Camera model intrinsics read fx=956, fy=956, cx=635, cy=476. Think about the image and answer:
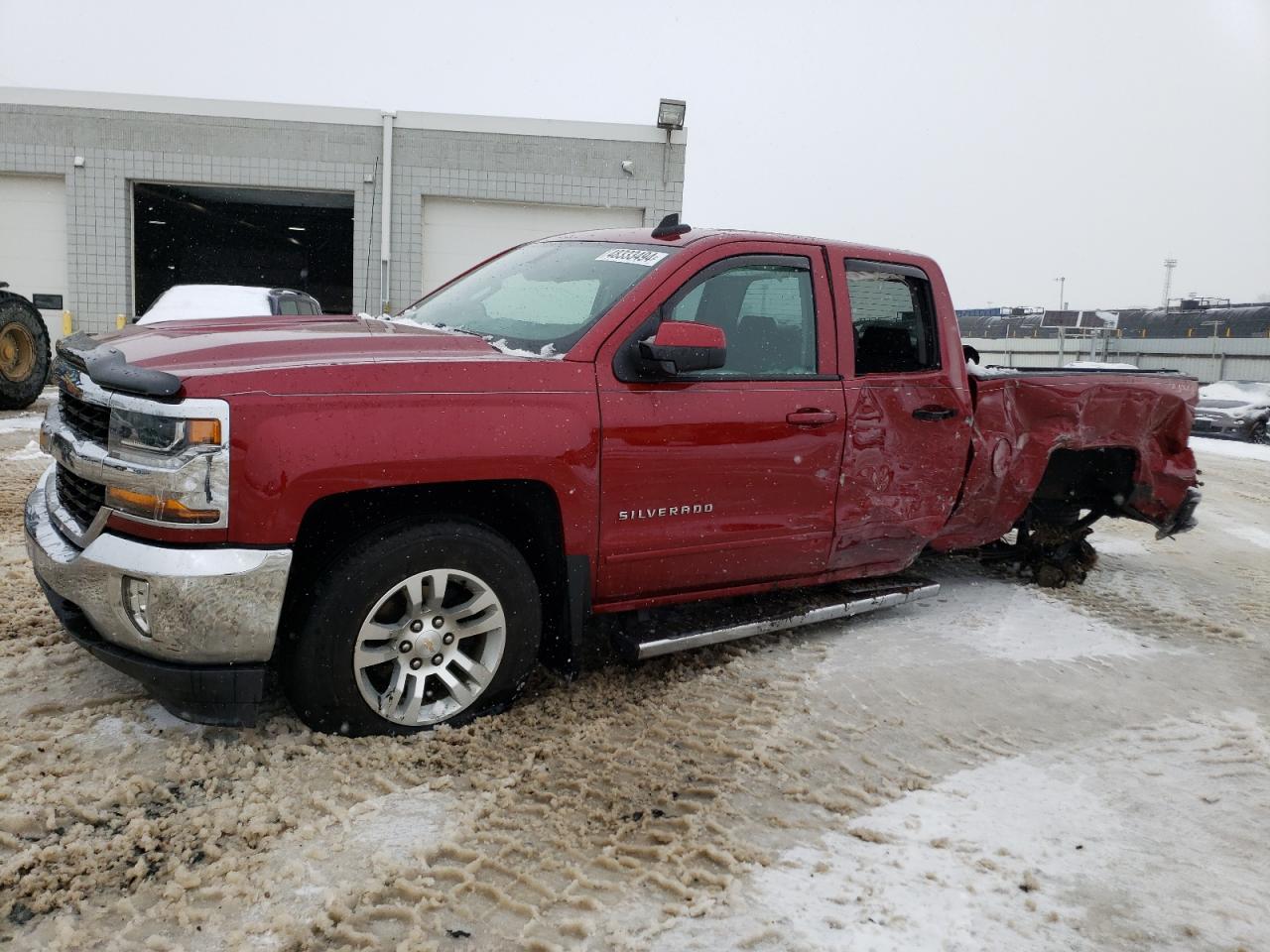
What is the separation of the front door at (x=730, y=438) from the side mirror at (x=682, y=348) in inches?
3.4

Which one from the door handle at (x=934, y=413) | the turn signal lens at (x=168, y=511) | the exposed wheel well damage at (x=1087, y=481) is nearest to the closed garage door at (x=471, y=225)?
the exposed wheel well damage at (x=1087, y=481)

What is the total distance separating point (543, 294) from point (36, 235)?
1905 centimetres

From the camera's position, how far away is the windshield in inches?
140

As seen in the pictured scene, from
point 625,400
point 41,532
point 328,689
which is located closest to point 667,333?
point 625,400

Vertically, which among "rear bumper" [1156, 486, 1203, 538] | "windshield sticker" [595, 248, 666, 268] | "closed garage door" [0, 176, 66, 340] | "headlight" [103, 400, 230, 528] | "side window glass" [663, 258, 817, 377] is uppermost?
"closed garage door" [0, 176, 66, 340]

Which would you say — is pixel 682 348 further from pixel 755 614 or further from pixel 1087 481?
pixel 1087 481

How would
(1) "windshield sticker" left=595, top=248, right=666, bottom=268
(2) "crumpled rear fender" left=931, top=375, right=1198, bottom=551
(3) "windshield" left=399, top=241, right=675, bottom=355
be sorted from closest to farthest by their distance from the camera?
(3) "windshield" left=399, top=241, right=675, bottom=355 → (1) "windshield sticker" left=595, top=248, right=666, bottom=268 → (2) "crumpled rear fender" left=931, top=375, right=1198, bottom=551

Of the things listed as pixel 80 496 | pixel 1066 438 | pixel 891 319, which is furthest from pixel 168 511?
pixel 1066 438

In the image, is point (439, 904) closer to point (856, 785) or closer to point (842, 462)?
point (856, 785)

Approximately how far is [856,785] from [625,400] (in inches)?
58.3

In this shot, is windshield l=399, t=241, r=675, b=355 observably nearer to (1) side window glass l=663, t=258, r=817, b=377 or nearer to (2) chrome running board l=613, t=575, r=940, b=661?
(1) side window glass l=663, t=258, r=817, b=377

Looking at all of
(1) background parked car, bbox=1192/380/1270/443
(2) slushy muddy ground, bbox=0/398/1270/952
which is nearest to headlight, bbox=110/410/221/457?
(2) slushy muddy ground, bbox=0/398/1270/952

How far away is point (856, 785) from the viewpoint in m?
3.03

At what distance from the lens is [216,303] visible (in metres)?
9.84
